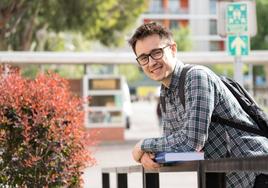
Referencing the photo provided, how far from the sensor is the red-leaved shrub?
25.3 ft

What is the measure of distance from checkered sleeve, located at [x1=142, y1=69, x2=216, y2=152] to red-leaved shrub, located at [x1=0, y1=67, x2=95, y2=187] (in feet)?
13.7

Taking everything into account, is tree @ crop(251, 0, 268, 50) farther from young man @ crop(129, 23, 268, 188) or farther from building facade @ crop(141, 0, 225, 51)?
young man @ crop(129, 23, 268, 188)

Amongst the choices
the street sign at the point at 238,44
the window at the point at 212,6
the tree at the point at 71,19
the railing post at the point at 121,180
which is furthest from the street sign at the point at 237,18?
the window at the point at 212,6

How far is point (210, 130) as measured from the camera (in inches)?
141

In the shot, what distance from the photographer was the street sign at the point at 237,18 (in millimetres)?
12414

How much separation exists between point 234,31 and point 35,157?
225 inches

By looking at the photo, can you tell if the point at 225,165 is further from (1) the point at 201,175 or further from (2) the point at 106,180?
(2) the point at 106,180

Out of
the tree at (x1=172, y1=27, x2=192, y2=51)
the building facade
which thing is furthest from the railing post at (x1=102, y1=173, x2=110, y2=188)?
the building facade

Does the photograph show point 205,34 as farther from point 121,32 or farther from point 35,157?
point 35,157

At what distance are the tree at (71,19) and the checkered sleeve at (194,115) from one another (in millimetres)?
23617

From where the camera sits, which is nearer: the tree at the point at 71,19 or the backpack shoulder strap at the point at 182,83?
the backpack shoulder strap at the point at 182,83

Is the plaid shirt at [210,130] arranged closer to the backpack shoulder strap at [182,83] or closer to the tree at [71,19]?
the backpack shoulder strap at [182,83]

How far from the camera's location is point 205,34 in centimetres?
10262

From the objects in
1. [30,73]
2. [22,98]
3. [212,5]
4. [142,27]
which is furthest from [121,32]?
[212,5]
